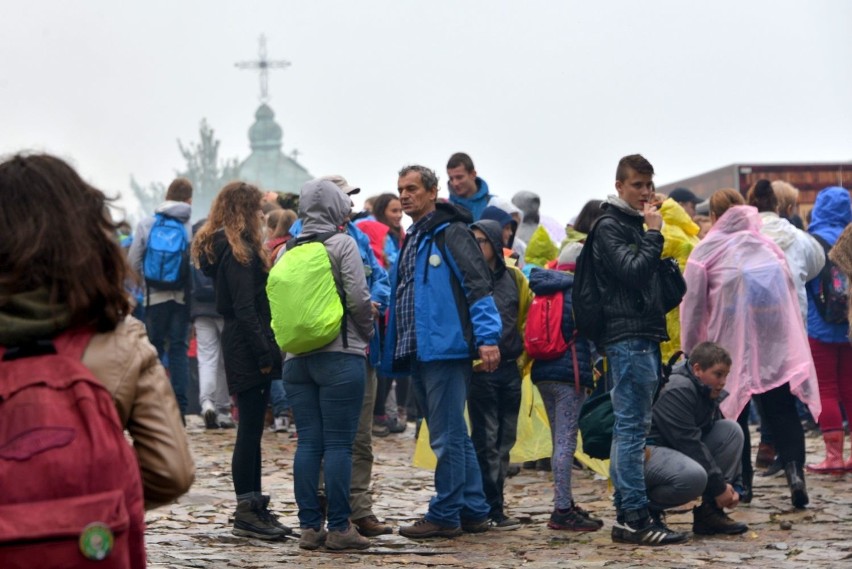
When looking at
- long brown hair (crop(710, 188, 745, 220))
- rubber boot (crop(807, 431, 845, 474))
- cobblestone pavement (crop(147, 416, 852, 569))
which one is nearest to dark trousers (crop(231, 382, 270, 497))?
cobblestone pavement (crop(147, 416, 852, 569))

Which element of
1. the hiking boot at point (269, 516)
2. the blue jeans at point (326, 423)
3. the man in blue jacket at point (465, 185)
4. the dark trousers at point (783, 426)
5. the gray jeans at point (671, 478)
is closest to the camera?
the blue jeans at point (326, 423)

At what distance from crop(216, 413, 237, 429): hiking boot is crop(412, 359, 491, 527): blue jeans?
5.53m

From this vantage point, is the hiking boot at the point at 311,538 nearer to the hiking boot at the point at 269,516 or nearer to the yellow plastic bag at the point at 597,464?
the hiking boot at the point at 269,516

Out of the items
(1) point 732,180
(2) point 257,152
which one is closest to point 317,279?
(1) point 732,180

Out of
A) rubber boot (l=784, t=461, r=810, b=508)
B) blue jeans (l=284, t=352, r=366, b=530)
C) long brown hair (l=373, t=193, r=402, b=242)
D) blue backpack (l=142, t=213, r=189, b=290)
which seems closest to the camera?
blue jeans (l=284, t=352, r=366, b=530)

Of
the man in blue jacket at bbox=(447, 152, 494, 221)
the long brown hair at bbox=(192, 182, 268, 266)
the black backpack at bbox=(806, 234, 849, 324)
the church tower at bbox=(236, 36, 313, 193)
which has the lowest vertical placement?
the black backpack at bbox=(806, 234, 849, 324)

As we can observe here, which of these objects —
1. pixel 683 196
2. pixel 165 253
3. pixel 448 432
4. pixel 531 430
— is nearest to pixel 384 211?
pixel 165 253

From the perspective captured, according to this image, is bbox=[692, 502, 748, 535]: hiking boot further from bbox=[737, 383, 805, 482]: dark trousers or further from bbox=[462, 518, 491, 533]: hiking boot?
bbox=[462, 518, 491, 533]: hiking boot

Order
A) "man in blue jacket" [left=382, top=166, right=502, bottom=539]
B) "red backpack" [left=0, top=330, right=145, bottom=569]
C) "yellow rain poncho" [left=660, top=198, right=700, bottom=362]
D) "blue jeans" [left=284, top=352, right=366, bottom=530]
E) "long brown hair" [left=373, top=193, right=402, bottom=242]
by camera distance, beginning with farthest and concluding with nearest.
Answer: "long brown hair" [left=373, top=193, right=402, bottom=242], "yellow rain poncho" [left=660, top=198, right=700, bottom=362], "man in blue jacket" [left=382, top=166, right=502, bottom=539], "blue jeans" [left=284, top=352, right=366, bottom=530], "red backpack" [left=0, top=330, right=145, bottom=569]

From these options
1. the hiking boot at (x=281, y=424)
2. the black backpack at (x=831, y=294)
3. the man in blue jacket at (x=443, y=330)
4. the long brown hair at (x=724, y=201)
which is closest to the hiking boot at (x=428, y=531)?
the man in blue jacket at (x=443, y=330)

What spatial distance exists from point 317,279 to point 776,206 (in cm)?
462

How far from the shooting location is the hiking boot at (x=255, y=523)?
8.27 m

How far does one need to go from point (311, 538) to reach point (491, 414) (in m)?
1.61

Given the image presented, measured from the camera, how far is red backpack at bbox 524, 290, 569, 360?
29.0 feet
